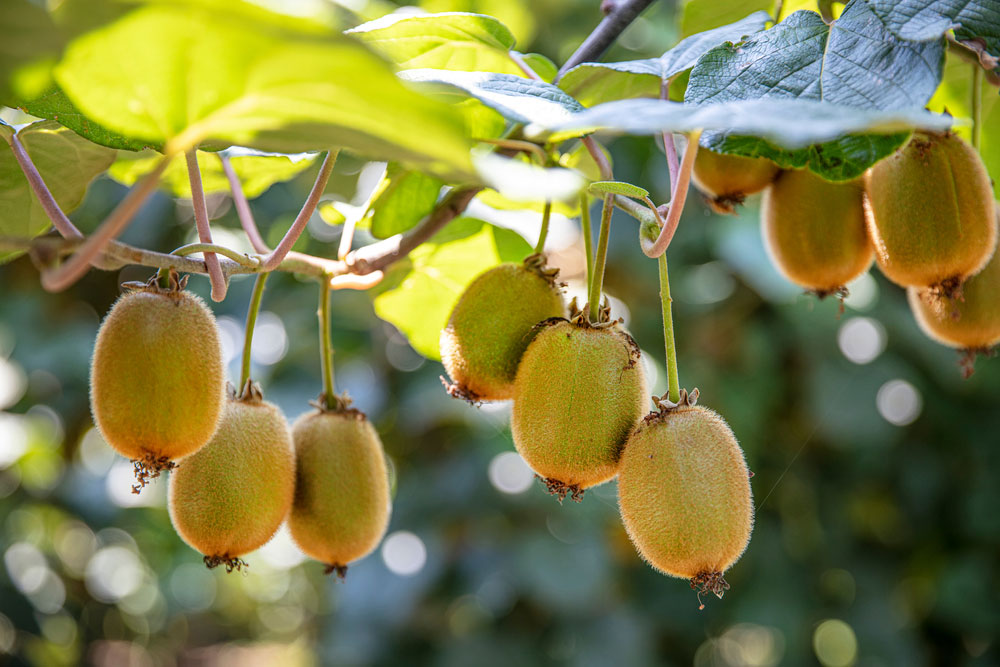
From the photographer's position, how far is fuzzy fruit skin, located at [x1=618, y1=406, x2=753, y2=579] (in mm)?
582

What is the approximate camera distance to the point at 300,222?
23.8 inches

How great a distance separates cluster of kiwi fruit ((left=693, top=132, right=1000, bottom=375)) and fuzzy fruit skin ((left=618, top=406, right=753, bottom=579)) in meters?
0.23

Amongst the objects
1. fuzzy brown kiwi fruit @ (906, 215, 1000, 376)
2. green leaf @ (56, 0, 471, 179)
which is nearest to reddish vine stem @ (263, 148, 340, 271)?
green leaf @ (56, 0, 471, 179)

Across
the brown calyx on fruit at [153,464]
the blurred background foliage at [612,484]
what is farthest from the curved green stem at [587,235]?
the blurred background foliage at [612,484]

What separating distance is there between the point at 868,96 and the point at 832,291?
0.30 m

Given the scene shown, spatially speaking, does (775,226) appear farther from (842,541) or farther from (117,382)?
(842,541)

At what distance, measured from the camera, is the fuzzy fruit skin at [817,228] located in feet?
2.39

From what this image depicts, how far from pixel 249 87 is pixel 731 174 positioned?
481 mm

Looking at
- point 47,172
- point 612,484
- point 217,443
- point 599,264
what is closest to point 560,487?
point 599,264

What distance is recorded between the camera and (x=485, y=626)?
1.85 metres

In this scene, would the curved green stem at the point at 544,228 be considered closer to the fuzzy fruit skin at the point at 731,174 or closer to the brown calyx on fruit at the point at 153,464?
the fuzzy fruit skin at the point at 731,174

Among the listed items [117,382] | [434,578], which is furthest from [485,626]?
[117,382]

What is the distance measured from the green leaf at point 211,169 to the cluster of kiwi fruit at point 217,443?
28 centimetres

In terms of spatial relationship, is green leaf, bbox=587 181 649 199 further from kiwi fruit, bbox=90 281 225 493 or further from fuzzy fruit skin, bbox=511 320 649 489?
kiwi fruit, bbox=90 281 225 493
